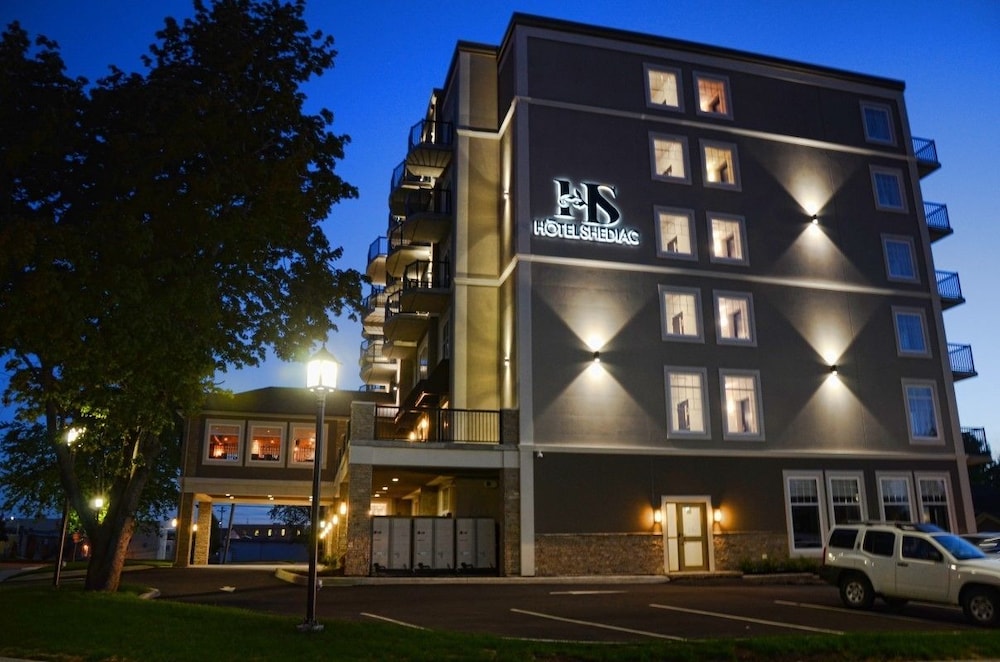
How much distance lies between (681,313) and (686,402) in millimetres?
3081

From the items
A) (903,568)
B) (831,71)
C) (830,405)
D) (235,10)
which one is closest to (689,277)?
(830,405)

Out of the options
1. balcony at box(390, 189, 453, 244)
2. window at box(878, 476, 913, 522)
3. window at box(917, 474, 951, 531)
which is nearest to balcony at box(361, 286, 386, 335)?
balcony at box(390, 189, 453, 244)

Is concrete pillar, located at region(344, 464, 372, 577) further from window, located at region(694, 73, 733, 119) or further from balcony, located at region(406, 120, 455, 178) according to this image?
window, located at region(694, 73, 733, 119)

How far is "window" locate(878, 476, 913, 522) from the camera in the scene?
27.8m

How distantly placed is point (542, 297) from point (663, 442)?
6076 mm

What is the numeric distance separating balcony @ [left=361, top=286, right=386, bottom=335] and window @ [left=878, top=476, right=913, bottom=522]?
23151 mm

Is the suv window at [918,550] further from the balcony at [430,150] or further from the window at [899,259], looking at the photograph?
the balcony at [430,150]

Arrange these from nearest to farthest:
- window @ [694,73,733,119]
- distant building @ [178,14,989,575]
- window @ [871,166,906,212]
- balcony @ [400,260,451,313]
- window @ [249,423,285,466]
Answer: distant building @ [178,14,989,575] < balcony @ [400,260,451,313] < window @ [694,73,733,119] < window @ [871,166,906,212] < window @ [249,423,285,466]

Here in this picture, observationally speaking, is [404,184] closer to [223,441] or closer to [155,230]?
[223,441]

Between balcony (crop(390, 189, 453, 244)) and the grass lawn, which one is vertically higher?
balcony (crop(390, 189, 453, 244))

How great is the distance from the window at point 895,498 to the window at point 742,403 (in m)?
4.89

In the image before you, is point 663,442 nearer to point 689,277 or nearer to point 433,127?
point 689,277

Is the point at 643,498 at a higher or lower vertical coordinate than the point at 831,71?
lower

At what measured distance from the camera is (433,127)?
34.8 meters
